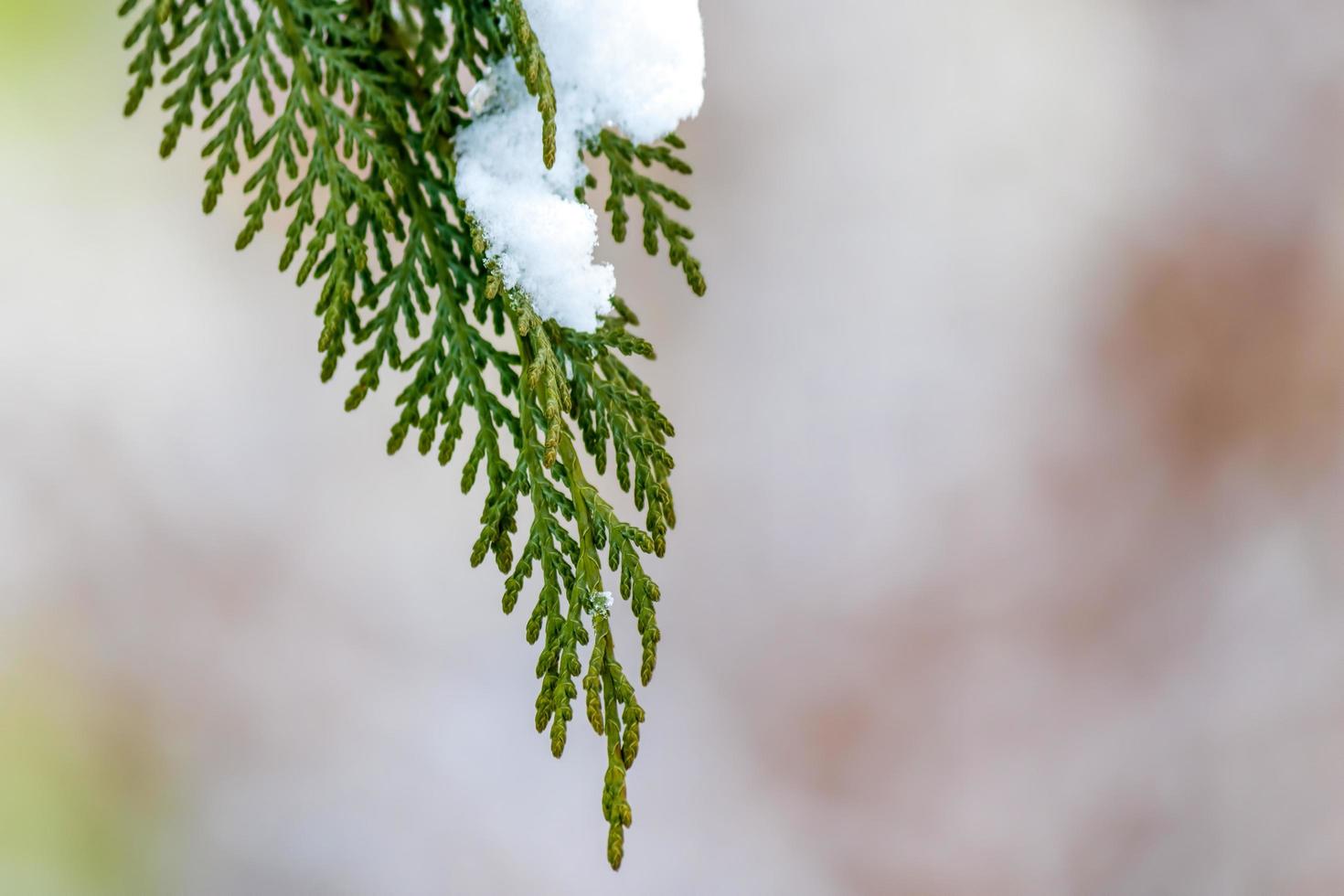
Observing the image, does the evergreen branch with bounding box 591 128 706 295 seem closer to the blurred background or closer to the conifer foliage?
the conifer foliage

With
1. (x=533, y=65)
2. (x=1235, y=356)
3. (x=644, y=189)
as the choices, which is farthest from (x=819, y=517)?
(x=533, y=65)

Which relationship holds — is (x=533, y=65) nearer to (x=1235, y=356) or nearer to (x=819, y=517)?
(x=819, y=517)

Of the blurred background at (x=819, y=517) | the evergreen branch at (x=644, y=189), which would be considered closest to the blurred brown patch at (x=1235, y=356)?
the blurred background at (x=819, y=517)

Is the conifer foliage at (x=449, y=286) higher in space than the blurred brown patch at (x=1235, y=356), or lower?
lower

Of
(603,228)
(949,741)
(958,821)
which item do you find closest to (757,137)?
(603,228)

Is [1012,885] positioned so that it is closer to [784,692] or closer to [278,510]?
[784,692]

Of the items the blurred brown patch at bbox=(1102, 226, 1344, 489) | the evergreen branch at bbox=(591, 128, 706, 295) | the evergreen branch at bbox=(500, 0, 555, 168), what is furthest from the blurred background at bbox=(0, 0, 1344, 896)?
the evergreen branch at bbox=(500, 0, 555, 168)

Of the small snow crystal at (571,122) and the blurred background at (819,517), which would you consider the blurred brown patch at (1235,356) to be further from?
the small snow crystal at (571,122)
